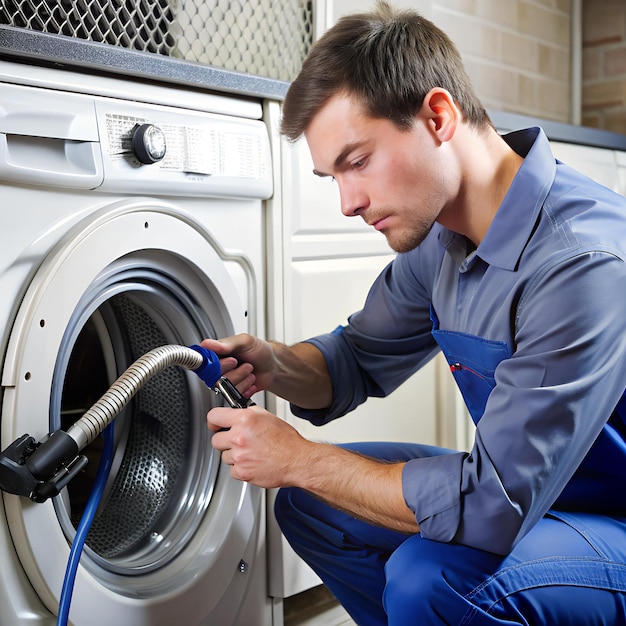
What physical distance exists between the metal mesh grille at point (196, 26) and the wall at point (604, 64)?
5.72 feet

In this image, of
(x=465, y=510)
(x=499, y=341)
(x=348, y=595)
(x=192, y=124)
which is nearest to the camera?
(x=465, y=510)

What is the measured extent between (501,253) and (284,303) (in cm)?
46

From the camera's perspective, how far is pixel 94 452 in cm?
134

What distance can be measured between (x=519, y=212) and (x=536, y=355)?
0.23 meters

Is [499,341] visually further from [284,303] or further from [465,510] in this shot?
[284,303]

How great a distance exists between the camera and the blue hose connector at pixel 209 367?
1.09 metres

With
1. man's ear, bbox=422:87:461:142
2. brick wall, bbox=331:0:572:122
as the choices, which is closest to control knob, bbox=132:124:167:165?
man's ear, bbox=422:87:461:142

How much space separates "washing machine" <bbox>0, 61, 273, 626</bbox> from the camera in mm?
951

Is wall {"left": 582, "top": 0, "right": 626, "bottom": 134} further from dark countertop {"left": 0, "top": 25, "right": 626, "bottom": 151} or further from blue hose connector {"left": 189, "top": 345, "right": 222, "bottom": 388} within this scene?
blue hose connector {"left": 189, "top": 345, "right": 222, "bottom": 388}

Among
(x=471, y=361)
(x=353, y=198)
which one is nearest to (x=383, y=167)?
(x=353, y=198)

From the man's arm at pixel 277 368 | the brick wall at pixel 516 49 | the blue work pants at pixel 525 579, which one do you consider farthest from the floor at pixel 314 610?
the brick wall at pixel 516 49

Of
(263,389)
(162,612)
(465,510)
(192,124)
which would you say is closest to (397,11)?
(192,124)

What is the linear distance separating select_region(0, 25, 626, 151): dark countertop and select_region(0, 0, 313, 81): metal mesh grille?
2.0 inches

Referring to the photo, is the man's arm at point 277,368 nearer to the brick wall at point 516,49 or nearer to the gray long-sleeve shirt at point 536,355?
the gray long-sleeve shirt at point 536,355
